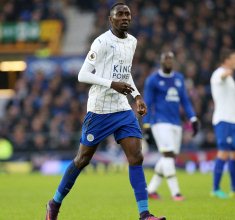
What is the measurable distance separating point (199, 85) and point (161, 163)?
10.6 meters

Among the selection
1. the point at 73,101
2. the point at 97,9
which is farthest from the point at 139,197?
the point at 97,9

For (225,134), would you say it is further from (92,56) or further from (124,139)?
(92,56)

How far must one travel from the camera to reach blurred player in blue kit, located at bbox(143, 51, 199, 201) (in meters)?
13.5

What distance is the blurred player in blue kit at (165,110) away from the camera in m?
13.5

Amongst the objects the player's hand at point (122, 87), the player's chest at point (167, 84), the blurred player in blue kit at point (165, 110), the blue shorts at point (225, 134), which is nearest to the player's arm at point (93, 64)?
the player's hand at point (122, 87)

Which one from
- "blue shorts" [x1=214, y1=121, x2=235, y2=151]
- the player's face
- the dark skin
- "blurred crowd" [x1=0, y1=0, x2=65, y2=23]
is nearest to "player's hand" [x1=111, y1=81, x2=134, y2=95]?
the dark skin

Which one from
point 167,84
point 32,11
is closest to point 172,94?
point 167,84

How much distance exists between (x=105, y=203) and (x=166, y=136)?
1726 millimetres

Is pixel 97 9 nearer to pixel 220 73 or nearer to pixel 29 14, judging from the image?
Answer: pixel 29 14

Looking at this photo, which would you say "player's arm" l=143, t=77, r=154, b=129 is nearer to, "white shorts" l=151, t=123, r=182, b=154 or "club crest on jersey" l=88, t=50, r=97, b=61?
"white shorts" l=151, t=123, r=182, b=154

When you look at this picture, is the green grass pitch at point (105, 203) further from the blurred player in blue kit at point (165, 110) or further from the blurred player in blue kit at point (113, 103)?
the blurred player in blue kit at point (113, 103)

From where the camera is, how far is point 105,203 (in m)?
12.5

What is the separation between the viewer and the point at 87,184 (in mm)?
17891

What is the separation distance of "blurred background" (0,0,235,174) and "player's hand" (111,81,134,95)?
13927mm
